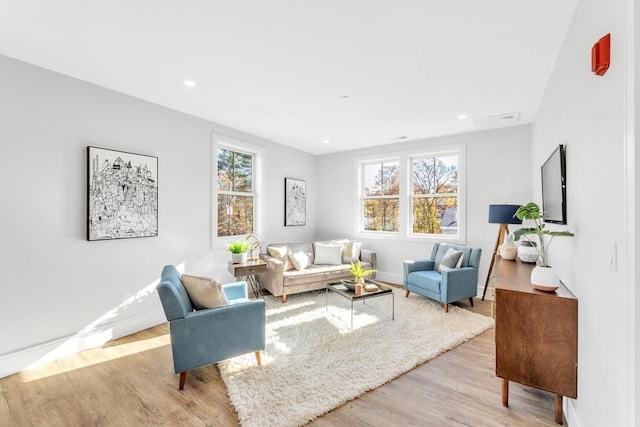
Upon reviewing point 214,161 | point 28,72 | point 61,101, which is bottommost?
point 214,161

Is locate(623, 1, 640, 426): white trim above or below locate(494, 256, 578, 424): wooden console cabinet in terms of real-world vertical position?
above

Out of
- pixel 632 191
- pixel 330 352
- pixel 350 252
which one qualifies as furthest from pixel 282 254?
pixel 632 191

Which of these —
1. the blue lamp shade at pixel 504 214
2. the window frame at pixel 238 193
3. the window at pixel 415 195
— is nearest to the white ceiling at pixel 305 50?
the window frame at pixel 238 193

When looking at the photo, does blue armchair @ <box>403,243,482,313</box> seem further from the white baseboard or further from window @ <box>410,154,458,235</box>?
the white baseboard

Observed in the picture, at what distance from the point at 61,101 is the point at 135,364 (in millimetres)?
2480

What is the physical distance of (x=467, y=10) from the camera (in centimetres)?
185

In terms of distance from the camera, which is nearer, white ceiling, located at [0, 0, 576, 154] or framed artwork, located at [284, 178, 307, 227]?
white ceiling, located at [0, 0, 576, 154]

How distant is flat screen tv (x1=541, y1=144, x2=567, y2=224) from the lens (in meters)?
2.02

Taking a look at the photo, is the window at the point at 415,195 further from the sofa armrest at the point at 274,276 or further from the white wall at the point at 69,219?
the white wall at the point at 69,219

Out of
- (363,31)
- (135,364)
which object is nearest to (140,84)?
(363,31)

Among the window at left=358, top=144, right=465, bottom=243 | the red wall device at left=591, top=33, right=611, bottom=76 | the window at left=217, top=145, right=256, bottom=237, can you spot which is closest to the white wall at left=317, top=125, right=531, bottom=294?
the window at left=358, top=144, right=465, bottom=243

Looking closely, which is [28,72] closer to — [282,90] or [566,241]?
[282,90]

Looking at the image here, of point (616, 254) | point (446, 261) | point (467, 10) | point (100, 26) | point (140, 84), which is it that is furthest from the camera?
point (446, 261)

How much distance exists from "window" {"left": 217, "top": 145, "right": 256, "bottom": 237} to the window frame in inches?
0.8
